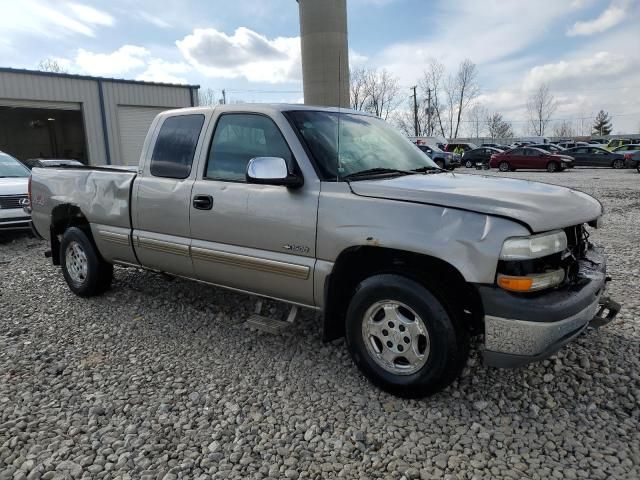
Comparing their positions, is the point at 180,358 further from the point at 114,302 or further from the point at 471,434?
the point at 471,434

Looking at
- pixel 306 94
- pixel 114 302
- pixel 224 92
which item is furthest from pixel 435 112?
pixel 114 302

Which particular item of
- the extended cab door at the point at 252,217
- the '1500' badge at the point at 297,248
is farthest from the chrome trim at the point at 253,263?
the '1500' badge at the point at 297,248

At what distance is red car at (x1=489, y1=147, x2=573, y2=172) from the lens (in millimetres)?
26828

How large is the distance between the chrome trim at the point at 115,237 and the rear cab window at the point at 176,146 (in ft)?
2.30

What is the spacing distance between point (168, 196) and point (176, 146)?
0.46 m

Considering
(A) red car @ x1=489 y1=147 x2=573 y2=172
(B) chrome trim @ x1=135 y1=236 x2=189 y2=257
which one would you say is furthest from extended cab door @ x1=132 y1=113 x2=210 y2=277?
(A) red car @ x1=489 y1=147 x2=573 y2=172

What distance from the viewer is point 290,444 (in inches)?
105

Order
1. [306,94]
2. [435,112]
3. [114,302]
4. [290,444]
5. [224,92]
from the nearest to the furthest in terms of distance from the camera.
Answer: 1. [290,444]
2. [114,302]
3. [306,94]
4. [224,92]
5. [435,112]

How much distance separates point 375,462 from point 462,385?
38.9 inches

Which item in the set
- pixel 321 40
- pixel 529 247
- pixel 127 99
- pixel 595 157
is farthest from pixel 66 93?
pixel 595 157

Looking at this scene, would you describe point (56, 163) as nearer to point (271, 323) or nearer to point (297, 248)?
point (271, 323)

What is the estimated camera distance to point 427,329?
280cm

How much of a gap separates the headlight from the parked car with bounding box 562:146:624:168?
28.6 metres

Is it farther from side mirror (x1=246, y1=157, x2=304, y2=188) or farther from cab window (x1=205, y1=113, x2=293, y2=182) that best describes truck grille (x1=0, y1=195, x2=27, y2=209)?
side mirror (x1=246, y1=157, x2=304, y2=188)
